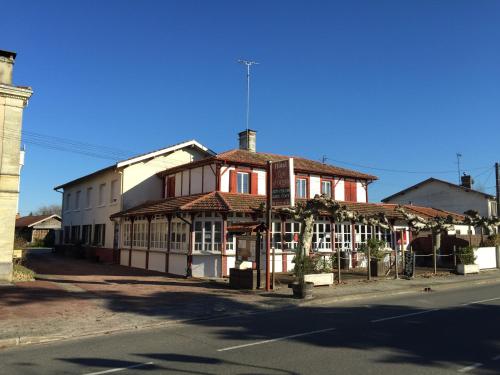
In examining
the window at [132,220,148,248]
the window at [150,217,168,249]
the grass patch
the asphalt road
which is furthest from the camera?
the window at [132,220,148,248]

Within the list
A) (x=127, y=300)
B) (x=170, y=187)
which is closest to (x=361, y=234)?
(x=170, y=187)

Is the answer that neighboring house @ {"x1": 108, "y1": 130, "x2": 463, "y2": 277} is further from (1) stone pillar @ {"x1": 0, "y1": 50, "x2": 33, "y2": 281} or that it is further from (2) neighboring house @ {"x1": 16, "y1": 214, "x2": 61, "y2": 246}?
(2) neighboring house @ {"x1": 16, "y1": 214, "x2": 61, "y2": 246}

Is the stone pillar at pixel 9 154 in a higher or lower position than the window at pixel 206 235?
higher

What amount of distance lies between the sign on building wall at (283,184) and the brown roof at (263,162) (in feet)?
22.9

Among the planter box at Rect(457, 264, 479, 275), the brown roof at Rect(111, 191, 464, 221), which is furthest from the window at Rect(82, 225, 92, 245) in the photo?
the planter box at Rect(457, 264, 479, 275)

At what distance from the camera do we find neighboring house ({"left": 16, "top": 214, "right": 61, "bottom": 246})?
5134 centimetres

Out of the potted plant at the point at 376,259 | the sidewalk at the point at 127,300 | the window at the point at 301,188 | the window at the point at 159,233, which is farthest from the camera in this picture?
the window at the point at 301,188

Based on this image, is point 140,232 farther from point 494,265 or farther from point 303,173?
point 494,265

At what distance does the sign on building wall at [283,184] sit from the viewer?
15938mm

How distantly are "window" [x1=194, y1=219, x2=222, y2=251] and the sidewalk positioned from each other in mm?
1953

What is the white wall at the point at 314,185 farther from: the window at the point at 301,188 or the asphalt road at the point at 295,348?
the asphalt road at the point at 295,348

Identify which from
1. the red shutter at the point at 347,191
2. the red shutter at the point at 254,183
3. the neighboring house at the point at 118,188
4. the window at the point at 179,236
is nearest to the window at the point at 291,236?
the red shutter at the point at 254,183

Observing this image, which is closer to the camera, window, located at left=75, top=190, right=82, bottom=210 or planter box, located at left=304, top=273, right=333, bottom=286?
planter box, located at left=304, top=273, right=333, bottom=286

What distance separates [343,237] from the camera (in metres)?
26.5
